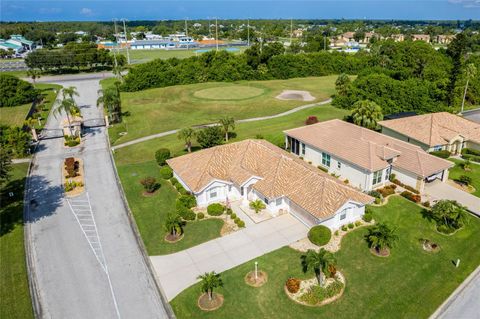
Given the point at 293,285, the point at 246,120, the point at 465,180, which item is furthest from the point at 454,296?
the point at 246,120

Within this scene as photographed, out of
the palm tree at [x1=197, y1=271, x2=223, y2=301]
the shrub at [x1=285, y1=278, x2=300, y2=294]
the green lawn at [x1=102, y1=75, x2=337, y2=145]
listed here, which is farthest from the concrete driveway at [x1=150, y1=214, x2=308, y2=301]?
the green lawn at [x1=102, y1=75, x2=337, y2=145]

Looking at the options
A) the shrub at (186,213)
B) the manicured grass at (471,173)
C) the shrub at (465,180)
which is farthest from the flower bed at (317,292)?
the manicured grass at (471,173)

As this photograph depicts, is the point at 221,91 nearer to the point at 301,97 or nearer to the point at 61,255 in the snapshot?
the point at 301,97

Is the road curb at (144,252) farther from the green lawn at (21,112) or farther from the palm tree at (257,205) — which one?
the green lawn at (21,112)

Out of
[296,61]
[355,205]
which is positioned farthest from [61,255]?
[296,61]

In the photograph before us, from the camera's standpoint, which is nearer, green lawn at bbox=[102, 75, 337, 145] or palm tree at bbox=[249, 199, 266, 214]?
palm tree at bbox=[249, 199, 266, 214]

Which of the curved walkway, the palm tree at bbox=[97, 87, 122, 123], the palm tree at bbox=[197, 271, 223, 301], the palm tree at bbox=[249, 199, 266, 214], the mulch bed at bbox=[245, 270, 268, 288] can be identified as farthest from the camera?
the palm tree at bbox=[97, 87, 122, 123]

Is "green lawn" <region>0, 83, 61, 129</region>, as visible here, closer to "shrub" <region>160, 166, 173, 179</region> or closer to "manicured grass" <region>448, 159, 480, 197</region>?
"shrub" <region>160, 166, 173, 179</region>
